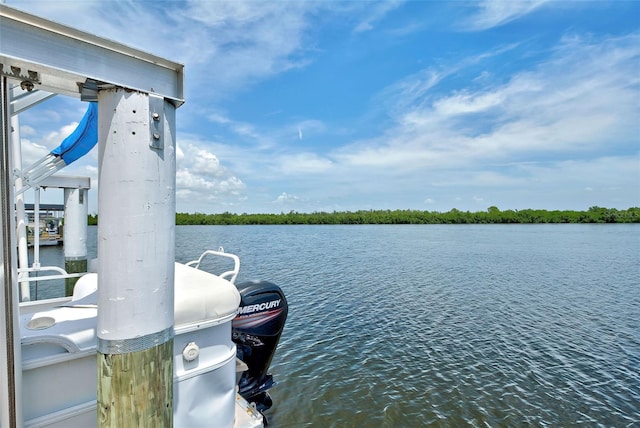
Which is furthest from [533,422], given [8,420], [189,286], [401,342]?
[8,420]

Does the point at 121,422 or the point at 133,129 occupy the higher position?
the point at 133,129

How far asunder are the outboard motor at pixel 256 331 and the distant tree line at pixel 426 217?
6747 centimetres

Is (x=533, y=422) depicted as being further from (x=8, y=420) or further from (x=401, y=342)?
(x=8, y=420)

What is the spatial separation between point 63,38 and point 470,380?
5.71m

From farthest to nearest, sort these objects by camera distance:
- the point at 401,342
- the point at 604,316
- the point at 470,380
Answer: the point at 604,316 < the point at 401,342 < the point at 470,380

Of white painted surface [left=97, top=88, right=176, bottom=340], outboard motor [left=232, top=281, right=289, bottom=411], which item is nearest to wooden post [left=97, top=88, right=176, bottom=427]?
white painted surface [left=97, top=88, right=176, bottom=340]

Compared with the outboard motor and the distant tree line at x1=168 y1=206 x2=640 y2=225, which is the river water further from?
the distant tree line at x1=168 y1=206 x2=640 y2=225

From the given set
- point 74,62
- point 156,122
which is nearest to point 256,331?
point 156,122

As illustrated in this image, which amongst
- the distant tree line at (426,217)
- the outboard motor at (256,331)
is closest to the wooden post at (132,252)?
the outboard motor at (256,331)

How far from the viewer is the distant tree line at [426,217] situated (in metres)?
63.3

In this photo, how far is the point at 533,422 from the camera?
13.8ft

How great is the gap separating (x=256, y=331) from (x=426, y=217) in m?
69.8

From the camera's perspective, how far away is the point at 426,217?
230ft

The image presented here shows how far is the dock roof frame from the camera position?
4.35 ft
